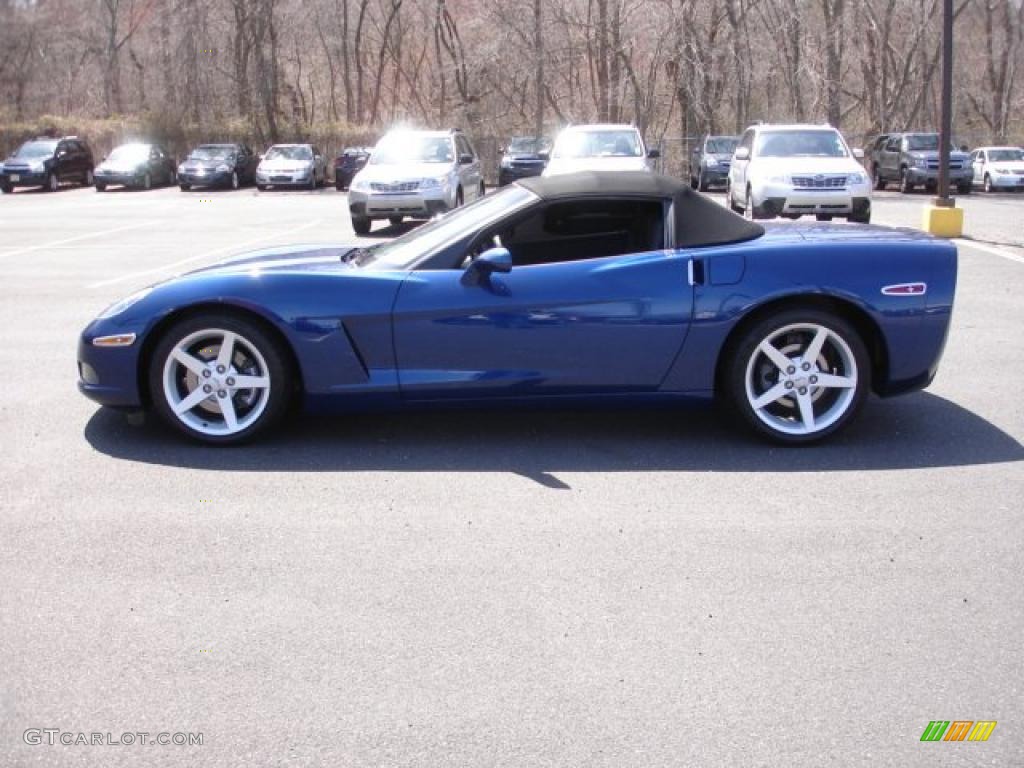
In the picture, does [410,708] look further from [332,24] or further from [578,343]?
[332,24]

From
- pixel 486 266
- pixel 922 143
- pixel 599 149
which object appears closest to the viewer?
pixel 486 266

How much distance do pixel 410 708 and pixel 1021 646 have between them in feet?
6.22

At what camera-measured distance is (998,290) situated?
1153cm

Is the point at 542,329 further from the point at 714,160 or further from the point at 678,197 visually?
the point at 714,160

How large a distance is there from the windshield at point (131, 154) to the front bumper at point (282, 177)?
4.74 meters

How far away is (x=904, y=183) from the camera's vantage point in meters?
33.2

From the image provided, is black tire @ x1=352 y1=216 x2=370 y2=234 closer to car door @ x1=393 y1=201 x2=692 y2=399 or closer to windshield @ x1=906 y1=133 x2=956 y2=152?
car door @ x1=393 y1=201 x2=692 y2=399

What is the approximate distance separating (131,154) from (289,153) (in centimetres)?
538

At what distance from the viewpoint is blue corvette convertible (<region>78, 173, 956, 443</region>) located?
5832 millimetres

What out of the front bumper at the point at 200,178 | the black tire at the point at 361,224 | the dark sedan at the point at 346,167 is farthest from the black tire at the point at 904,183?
the front bumper at the point at 200,178

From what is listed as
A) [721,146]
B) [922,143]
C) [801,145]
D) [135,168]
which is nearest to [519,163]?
[721,146]

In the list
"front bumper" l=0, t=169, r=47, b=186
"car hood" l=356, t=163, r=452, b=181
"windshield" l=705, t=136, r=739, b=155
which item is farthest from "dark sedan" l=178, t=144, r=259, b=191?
"car hood" l=356, t=163, r=452, b=181

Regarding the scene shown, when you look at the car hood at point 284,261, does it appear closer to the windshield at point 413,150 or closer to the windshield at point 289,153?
the windshield at point 413,150

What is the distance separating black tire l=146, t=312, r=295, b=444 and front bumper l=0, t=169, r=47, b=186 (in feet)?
114
